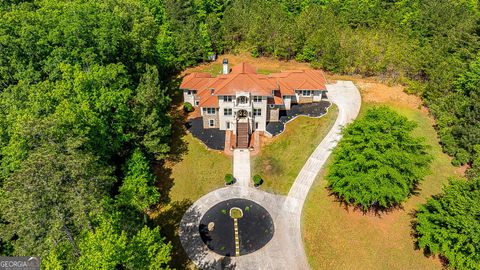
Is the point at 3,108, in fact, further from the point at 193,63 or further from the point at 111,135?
the point at 193,63

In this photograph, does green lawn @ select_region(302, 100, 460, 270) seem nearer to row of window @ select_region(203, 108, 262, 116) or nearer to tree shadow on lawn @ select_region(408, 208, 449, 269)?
tree shadow on lawn @ select_region(408, 208, 449, 269)

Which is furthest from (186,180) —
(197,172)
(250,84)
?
(250,84)

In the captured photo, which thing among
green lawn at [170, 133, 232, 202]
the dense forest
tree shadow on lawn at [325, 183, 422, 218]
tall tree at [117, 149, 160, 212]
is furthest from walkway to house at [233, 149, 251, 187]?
tree shadow on lawn at [325, 183, 422, 218]

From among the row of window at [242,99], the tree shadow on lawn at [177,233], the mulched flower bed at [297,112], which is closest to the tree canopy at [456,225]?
the tree shadow on lawn at [177,233]

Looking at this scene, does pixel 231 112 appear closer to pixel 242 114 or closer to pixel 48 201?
pixel 242 114

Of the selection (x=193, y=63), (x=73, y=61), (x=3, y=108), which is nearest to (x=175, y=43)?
(x=193, y=63)

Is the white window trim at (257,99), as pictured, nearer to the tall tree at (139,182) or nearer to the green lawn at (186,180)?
the green lawn at (186,180)
